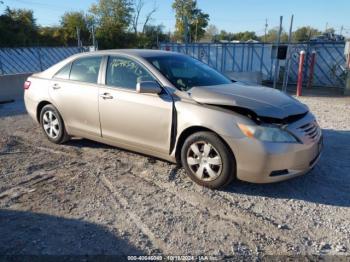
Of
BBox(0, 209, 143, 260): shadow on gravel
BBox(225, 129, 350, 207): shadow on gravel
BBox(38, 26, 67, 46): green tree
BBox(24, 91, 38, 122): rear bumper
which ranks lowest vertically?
BBox(0, 209, 143, 260): shadow on gravel

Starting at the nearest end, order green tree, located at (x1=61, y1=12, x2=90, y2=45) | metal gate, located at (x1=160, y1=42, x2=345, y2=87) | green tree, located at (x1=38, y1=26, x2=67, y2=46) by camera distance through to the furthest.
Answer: metal gate, located at (x1=160, y1=42, x2=345, y2=87) < green tree, located at (x1=38, y1=26, x2=67, y2=46) < green tree, located at (x1=61, y1=12, x2=90, y2=45)

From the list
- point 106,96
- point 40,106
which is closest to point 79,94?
point 106,96

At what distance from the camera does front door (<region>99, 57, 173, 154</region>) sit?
14.1 ft

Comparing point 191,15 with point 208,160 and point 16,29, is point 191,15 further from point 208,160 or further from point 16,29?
point 208,160

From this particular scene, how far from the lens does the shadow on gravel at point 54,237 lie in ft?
9.70

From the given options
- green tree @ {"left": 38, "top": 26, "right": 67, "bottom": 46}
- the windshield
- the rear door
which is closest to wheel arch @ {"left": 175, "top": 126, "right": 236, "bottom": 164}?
the windshield

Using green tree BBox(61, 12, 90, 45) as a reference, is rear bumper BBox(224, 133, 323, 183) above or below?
below

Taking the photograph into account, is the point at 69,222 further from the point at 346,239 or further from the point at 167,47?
the point at 167,47

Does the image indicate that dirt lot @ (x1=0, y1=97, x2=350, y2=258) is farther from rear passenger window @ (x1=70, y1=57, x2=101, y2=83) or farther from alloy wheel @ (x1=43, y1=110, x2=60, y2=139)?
rear passenger window @ (x1=70, y1=57, x2=101, y2=83)

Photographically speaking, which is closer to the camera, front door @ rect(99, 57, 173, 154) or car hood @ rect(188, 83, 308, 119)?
car hood @ rect(188, 83, 308, 119)

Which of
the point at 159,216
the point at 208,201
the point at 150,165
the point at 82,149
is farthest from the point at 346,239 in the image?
the point at 82,149

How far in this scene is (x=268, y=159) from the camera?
3.65 m

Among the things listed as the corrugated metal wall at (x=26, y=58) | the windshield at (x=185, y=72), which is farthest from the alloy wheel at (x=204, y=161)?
the corrugated metal wall at (x=26, y=58)

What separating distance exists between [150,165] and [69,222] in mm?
1636
